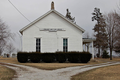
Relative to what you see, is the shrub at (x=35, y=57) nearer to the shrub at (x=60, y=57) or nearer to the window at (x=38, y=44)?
the window at (x=38, y=44)

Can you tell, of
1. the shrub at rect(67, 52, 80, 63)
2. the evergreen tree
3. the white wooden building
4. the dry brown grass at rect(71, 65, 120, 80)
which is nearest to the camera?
the dry brown grass at rect(71, 65, 120, 80)

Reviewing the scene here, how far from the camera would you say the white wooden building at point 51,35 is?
2462cm

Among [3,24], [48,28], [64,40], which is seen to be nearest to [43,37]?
[48,28]

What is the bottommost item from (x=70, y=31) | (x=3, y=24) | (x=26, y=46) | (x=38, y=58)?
(x=38, y=58)

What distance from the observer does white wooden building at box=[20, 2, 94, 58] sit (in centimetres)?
2462

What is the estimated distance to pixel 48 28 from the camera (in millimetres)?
24969

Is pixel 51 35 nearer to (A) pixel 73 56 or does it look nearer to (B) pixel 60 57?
(B) pixel 60 57

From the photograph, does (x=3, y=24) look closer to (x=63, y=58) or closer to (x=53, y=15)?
(x=53, y=15)

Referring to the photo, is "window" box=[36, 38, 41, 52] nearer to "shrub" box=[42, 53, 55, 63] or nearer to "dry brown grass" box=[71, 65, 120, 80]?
"shrub" box=[42, 53, 55, 63]

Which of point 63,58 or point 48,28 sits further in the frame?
point 48,28

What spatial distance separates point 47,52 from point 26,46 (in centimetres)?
345

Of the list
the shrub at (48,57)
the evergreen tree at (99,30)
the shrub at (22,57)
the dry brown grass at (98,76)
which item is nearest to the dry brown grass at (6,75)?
the dry brown grass at (98,76)

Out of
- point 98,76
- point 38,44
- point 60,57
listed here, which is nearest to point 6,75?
point 98,76

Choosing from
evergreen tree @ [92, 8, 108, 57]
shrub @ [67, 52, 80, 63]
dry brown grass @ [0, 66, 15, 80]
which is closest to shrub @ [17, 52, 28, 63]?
shrub @ [67, 52, 80, 63]
